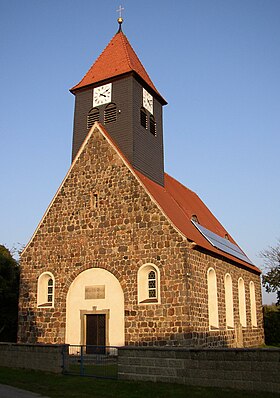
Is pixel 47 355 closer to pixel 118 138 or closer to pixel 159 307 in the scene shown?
pixel 159 307

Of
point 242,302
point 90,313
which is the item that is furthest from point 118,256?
point 242,302

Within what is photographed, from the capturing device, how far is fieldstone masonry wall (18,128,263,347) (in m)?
18.7

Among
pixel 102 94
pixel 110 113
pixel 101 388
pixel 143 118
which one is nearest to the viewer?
pixel 101 388

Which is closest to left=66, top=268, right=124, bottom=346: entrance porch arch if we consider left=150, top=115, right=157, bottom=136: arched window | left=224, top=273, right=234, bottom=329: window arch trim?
left=224, top=273, right=234, bottom=329: window arch trim

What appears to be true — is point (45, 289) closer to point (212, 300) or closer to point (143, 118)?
point (212, 300)

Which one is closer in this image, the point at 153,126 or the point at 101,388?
the point at 101,388

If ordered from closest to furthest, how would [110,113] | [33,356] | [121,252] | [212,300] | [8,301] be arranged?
[33,356], [121,252], [212,300], [110,113], [8,301]

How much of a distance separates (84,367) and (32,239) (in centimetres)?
934

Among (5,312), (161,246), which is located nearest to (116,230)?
(161,246)

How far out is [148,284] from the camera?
64.2 ft

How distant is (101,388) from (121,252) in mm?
8451

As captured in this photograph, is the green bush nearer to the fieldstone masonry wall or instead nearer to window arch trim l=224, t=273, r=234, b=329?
the fieldstone masonry wall

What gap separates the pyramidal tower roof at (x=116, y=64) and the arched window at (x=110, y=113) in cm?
174

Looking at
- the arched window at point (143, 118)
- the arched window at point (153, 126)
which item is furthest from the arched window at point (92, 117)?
the arched window at point (153, 126)
